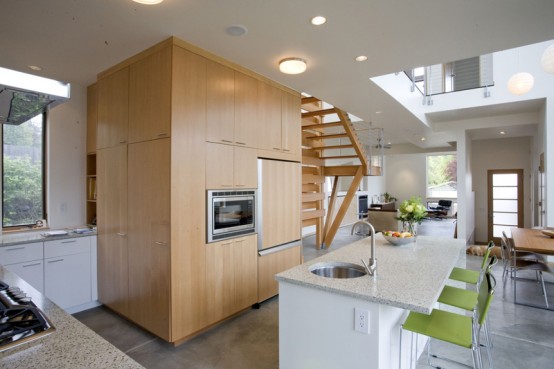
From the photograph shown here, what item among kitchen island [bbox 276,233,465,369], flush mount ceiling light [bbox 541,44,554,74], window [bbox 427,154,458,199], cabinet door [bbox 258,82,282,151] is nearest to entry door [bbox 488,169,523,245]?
flush mount ceiling light [bbox 541,44,554,74]

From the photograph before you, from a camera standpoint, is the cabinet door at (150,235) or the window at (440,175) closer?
the cabinet door at (150,235)

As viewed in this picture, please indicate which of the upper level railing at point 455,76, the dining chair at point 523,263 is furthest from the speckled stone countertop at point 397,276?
the upper level railing at point 455,76

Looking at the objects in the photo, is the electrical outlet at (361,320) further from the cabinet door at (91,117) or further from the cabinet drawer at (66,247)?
the cabinet door at (91,117)

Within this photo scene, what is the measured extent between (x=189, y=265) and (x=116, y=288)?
1.14 m

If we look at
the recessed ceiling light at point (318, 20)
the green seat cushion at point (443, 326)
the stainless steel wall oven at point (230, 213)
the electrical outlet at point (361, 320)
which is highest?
the recessed ceiling light at point (318, 20)

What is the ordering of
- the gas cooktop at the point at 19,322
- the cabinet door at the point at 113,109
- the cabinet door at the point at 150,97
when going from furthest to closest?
the cabinet door at the point at 113,109, the cabinet door at the point at 150,97, the gas cooktop at the point at 19,322

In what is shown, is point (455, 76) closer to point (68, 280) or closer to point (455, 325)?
point (455, 325)

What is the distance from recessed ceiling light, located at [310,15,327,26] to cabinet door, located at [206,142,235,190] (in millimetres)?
1409

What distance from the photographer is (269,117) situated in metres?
3.66

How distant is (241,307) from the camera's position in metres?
3.29

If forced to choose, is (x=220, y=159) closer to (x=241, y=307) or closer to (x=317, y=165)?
(x=241, y=307)

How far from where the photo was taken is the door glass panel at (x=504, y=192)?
793cm

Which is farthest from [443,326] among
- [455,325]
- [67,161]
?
[67,161]

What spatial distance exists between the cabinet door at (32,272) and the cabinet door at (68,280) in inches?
1.7
